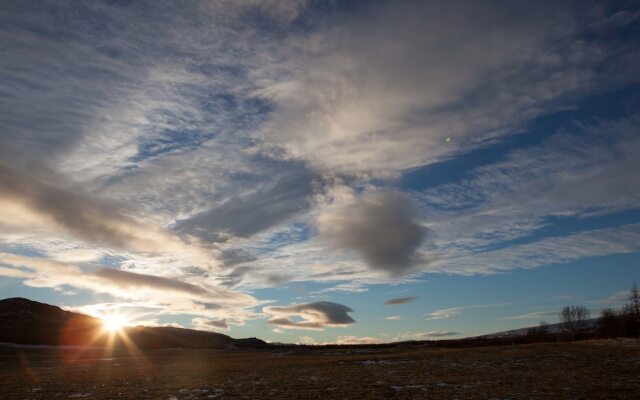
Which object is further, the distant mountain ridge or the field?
the distant mountain ridge

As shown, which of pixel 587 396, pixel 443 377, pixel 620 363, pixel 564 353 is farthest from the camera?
pixel 564 353

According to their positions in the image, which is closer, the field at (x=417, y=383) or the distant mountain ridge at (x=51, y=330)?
the field at (x=417, y=383)

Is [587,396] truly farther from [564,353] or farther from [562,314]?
[562,314]

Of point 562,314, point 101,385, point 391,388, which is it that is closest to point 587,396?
point 391,388

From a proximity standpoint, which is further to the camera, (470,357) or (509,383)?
(470,357)

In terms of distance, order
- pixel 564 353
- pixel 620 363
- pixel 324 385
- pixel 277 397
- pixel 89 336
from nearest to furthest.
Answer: pixel 277 397 < pixel 324 385 < pixel 620 363 < pixel 564 353 < pixel 89 336

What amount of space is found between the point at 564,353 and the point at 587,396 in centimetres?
2633

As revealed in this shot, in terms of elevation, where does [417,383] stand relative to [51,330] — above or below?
above

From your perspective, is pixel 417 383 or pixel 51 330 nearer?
pixel 417 383

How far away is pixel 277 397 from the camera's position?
2533 cm

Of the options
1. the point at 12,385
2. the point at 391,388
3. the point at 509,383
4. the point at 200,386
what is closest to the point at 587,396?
the point at 509,383

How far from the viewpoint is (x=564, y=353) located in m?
45.8

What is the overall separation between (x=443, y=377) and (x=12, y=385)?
1346 inches

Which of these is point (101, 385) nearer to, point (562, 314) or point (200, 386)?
point (200, 386)
